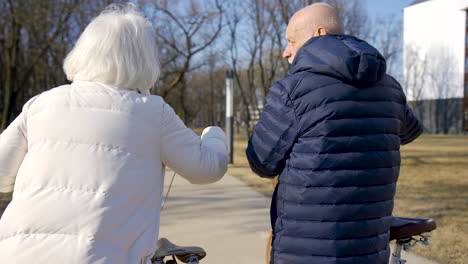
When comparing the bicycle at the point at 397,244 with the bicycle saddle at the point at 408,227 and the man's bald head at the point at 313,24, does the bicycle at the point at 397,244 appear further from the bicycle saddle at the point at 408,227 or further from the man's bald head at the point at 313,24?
the man's bald head at the point at 313,24

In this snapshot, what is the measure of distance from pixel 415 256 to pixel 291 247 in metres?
3.25

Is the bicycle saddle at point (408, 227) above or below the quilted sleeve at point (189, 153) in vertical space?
below

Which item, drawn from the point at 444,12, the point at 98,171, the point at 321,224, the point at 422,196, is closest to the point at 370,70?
the point at 321,224

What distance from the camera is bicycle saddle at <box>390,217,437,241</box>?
2263mm

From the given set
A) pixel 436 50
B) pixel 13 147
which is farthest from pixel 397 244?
pixel 436 50

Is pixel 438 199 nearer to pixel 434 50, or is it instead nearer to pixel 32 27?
pixel 32 27

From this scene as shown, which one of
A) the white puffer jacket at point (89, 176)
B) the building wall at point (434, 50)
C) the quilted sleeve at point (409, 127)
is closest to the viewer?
the white puffer jacket at point (89, 176)

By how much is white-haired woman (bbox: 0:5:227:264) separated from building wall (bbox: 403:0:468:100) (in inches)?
2329

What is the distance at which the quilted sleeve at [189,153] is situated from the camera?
1.72m

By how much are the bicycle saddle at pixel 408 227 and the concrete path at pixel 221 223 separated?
2.20 metres

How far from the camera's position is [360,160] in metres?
1.82

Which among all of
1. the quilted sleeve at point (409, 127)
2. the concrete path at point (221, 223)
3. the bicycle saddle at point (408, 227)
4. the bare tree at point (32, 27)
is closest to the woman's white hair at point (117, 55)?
the quilted sleeve at point (409, 127)

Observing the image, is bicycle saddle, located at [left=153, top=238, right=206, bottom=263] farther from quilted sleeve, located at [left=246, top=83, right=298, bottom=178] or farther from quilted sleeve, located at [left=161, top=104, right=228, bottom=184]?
quilted sleeve, located at [left=246, top=83, right=298, bottom=178]

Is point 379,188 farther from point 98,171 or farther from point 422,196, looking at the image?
point 422,196
